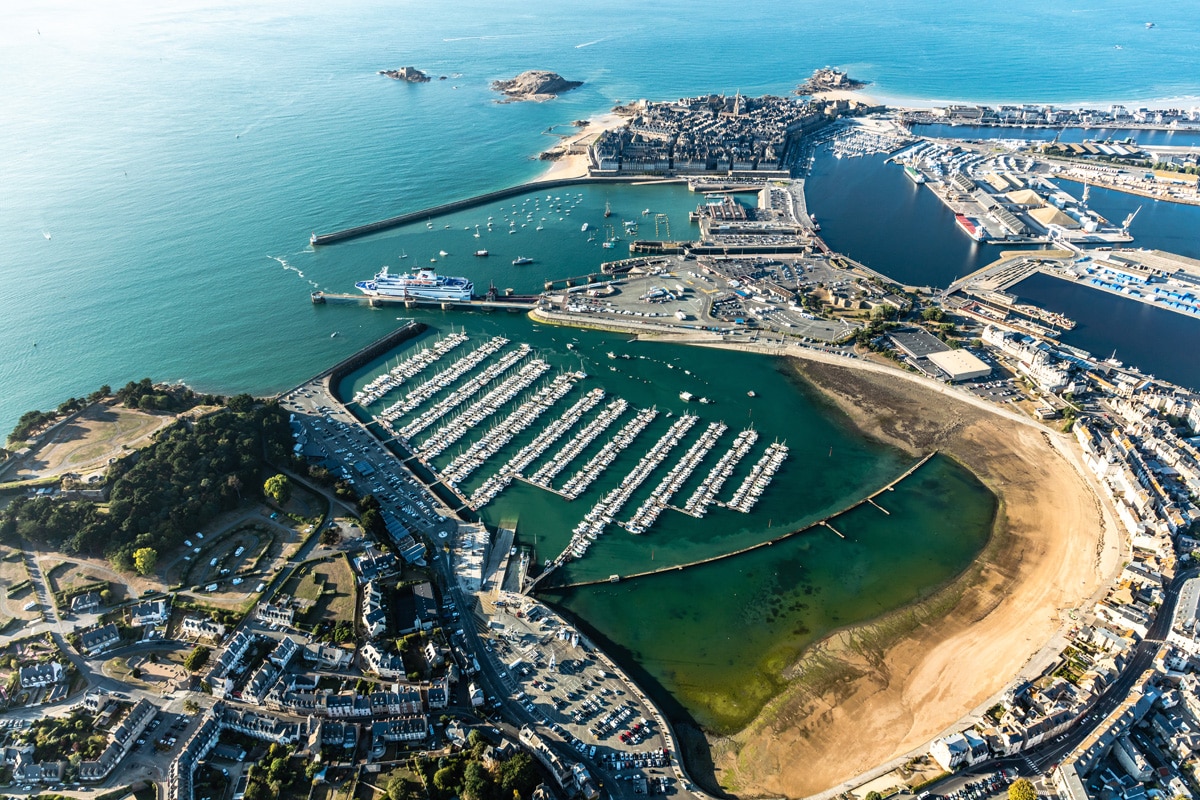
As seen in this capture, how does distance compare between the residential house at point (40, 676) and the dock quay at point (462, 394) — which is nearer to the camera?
the residential house at point (40, 676)

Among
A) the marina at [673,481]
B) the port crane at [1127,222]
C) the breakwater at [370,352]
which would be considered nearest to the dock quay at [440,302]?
the breakwater at [370,352]

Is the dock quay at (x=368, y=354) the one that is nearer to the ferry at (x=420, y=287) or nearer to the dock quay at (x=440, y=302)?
the dock quay at (x=440, y=302)

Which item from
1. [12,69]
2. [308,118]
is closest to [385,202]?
[308,118]

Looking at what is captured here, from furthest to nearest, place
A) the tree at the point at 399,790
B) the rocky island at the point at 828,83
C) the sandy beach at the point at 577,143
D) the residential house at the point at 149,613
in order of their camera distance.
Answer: the rocky island at the point at 828,83 < the sandy beach at the point at 577,143 < the residential house at the point at 149,613 < the tree at the point at 399,790

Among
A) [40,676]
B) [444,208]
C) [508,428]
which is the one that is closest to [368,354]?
[508,428]

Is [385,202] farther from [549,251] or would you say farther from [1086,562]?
[1086,562]

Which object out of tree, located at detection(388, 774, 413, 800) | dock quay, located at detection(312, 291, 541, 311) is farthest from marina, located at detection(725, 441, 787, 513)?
dock quay, located at detection(312, 291, 541, 311)

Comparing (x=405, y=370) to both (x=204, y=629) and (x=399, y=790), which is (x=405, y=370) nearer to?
(x=204, y=629)
